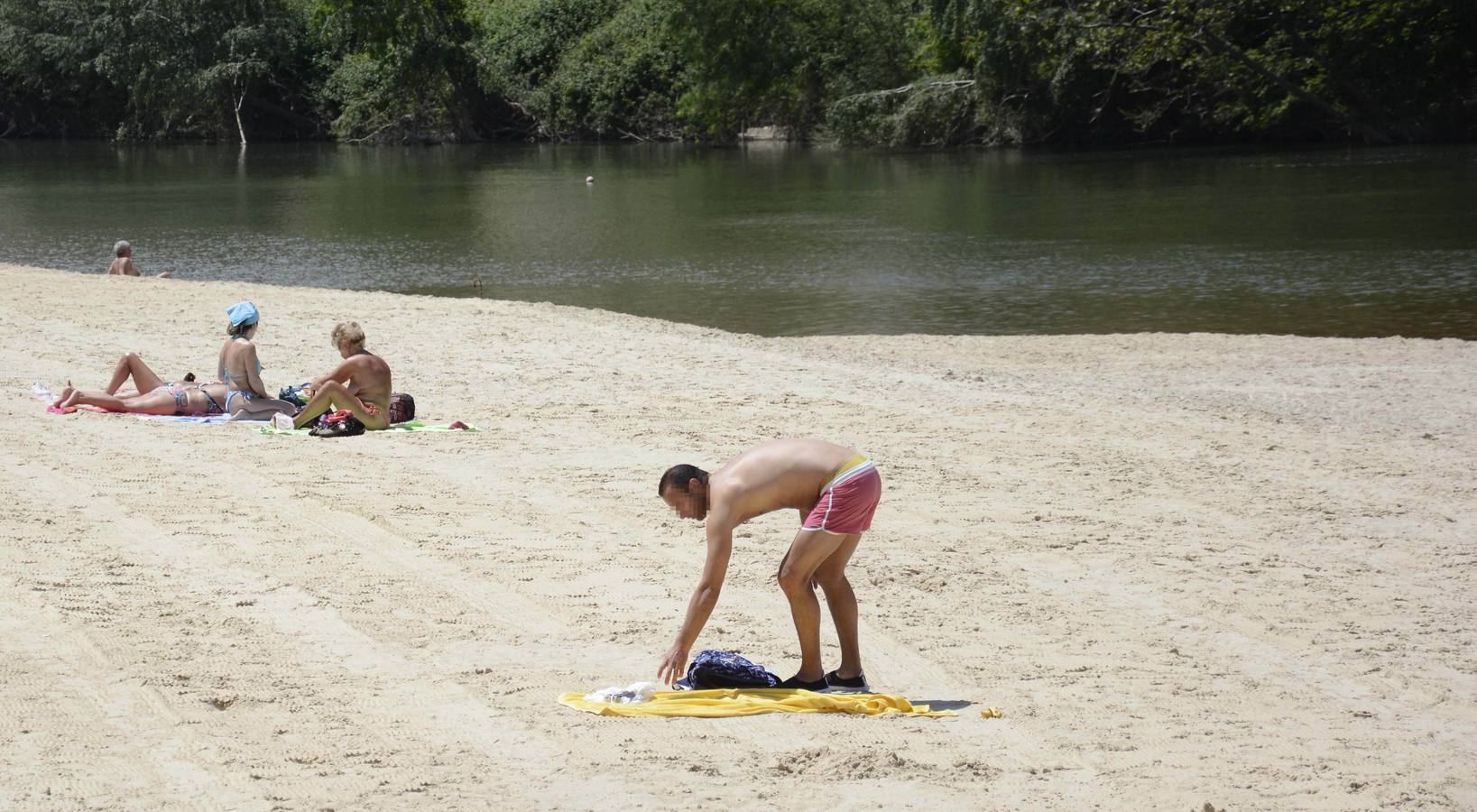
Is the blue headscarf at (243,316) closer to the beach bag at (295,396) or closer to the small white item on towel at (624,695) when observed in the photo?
the beach bag at (295,396)

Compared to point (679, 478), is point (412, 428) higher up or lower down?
lower down

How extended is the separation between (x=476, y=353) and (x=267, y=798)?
32.0ft

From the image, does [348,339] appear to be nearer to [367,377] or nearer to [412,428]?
[367,377]

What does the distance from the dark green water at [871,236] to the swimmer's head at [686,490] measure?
12.9 metres

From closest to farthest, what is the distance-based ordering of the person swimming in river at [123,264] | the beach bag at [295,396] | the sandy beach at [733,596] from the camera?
1. the sandy beach at [733,596]
2. the beach bag at [295,396]
3. the person swimming in river at [123,264]

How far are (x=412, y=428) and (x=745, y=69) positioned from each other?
49.9m

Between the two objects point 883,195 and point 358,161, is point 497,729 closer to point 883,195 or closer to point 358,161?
point 883,195

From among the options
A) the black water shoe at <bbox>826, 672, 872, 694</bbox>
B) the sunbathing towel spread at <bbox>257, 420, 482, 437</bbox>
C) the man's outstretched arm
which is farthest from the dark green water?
the man's outstretched arm

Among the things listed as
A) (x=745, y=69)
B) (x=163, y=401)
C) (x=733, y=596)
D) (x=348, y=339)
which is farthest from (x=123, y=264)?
(x=745, y=69)

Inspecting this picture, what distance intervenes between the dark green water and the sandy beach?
652 cm

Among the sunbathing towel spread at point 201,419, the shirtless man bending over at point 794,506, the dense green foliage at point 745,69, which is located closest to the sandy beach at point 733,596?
the sunbathing towel spread at point 201,419

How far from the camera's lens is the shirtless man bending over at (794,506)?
18.3 feet

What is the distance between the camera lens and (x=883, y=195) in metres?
35.8

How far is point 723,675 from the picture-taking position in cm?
595
